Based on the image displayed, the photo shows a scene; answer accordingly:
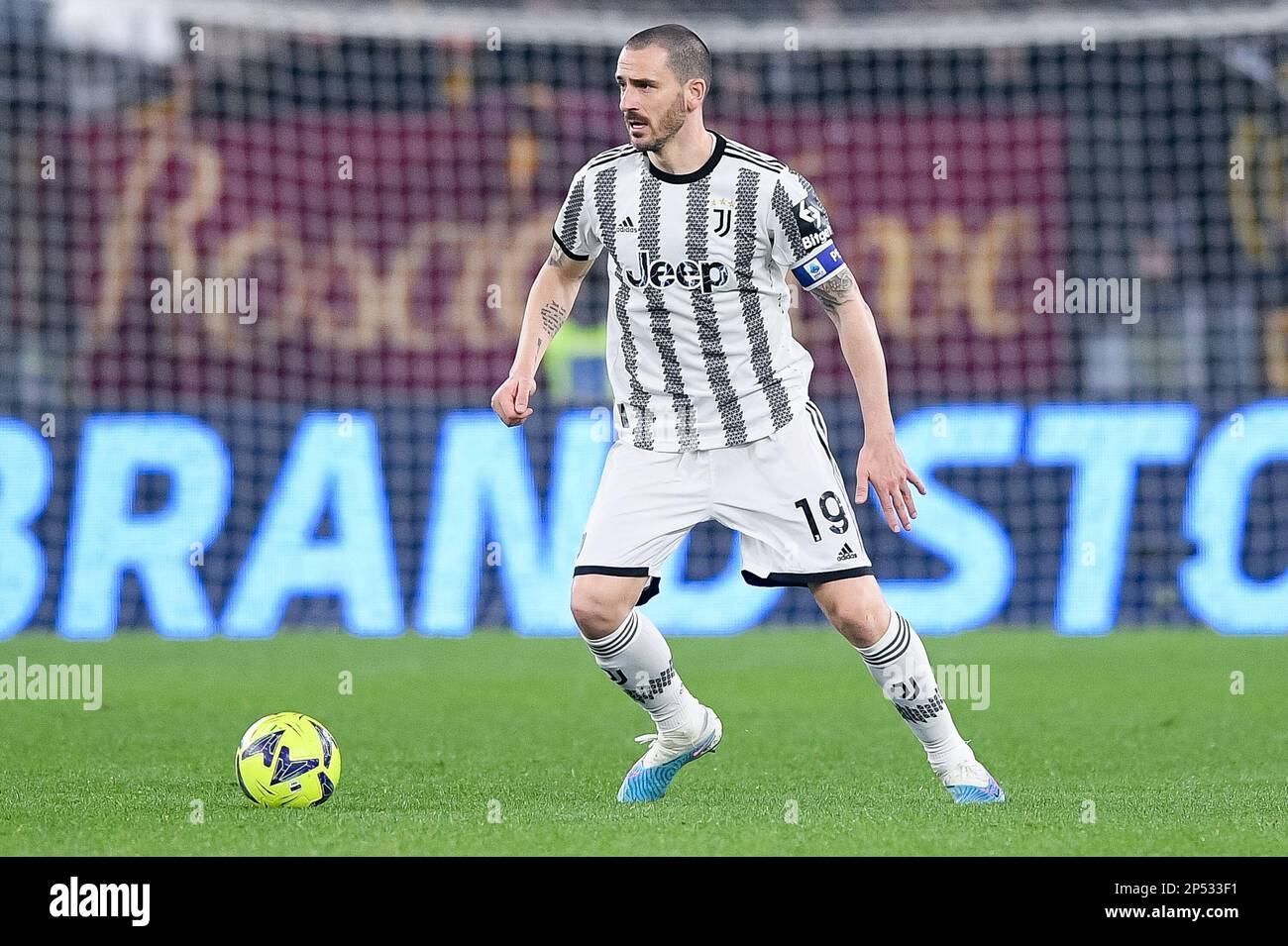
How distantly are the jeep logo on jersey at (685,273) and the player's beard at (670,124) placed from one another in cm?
32

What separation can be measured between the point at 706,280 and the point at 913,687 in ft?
4.28

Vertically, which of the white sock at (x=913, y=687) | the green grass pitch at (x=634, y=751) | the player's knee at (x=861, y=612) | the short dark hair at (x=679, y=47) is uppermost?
the short dark hair at (x=679, y=47)

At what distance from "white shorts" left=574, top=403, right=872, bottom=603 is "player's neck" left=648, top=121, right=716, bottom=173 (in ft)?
2.59

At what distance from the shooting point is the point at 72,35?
48.7 ft

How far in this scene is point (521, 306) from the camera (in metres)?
13.9

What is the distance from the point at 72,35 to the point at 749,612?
708 centimetres

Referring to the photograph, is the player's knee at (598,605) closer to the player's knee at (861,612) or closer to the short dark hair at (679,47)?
the player's knee at (861,612)

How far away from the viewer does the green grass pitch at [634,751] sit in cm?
500

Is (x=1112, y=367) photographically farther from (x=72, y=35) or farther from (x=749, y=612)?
(x=72, y=35)

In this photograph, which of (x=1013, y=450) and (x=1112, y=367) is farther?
(x=1112, y=367)

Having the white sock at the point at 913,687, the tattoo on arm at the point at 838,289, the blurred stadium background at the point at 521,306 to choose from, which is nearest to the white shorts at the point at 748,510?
the white sock at the point at 913,687

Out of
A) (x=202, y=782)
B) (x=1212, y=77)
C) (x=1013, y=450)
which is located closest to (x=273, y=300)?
(x=1013, y=450)

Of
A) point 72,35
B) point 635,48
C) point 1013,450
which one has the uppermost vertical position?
point 72,35

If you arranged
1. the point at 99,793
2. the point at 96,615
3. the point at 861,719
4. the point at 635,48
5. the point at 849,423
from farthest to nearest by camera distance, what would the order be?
1. the point at 849,423
2. the point at 96,615
3. the point at 861,719
4. the point at 99,793
5. the point at 635,48
